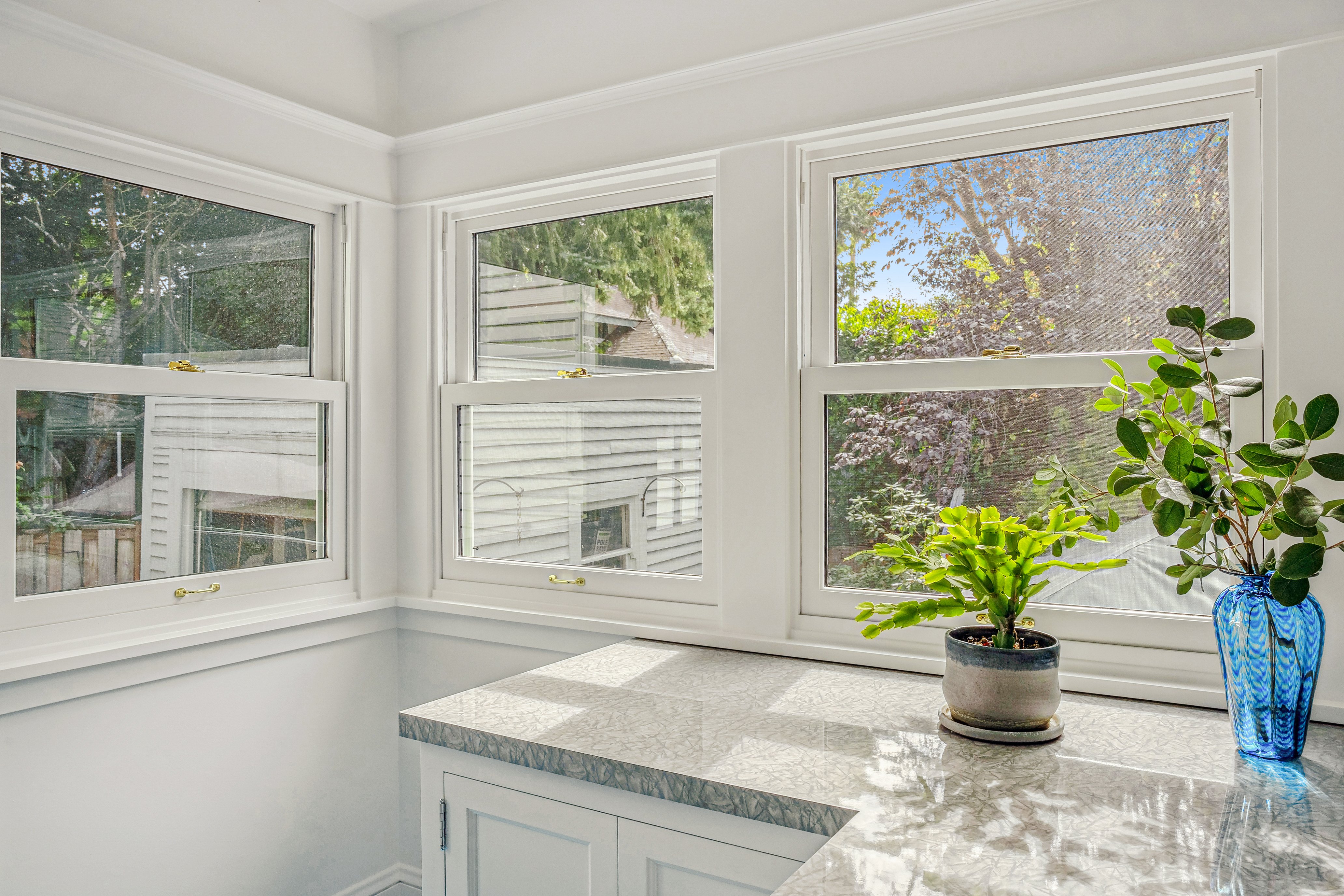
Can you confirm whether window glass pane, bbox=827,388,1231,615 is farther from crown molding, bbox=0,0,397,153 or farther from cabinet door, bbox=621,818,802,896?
crown molding, bbox=0,0,397,153

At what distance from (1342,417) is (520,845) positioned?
5.17 feet

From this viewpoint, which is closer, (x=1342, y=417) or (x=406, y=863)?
(x=1342, y=417)

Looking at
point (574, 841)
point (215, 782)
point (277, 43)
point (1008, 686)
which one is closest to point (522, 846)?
point (574, 841)

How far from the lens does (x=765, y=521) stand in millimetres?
1942

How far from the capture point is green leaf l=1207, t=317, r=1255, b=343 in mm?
1274

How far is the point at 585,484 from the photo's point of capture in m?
2.29

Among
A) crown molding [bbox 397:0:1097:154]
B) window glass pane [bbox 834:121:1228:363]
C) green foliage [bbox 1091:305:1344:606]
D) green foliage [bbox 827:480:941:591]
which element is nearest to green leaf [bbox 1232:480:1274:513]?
green foliage [bbox 1091:305:1344:606]

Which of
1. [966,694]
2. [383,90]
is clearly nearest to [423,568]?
[383,90]

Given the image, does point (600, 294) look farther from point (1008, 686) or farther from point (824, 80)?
point (1008, 686)

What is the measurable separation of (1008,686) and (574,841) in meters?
0.75

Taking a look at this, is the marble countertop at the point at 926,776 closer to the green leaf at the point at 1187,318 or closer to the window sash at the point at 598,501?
the window sash at the point at 598,501

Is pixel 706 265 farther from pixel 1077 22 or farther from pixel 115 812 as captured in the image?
pixel 115 812

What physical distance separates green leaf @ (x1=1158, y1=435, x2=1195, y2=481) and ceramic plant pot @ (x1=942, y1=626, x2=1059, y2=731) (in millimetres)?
325

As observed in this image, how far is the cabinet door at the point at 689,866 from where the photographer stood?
1229mm
